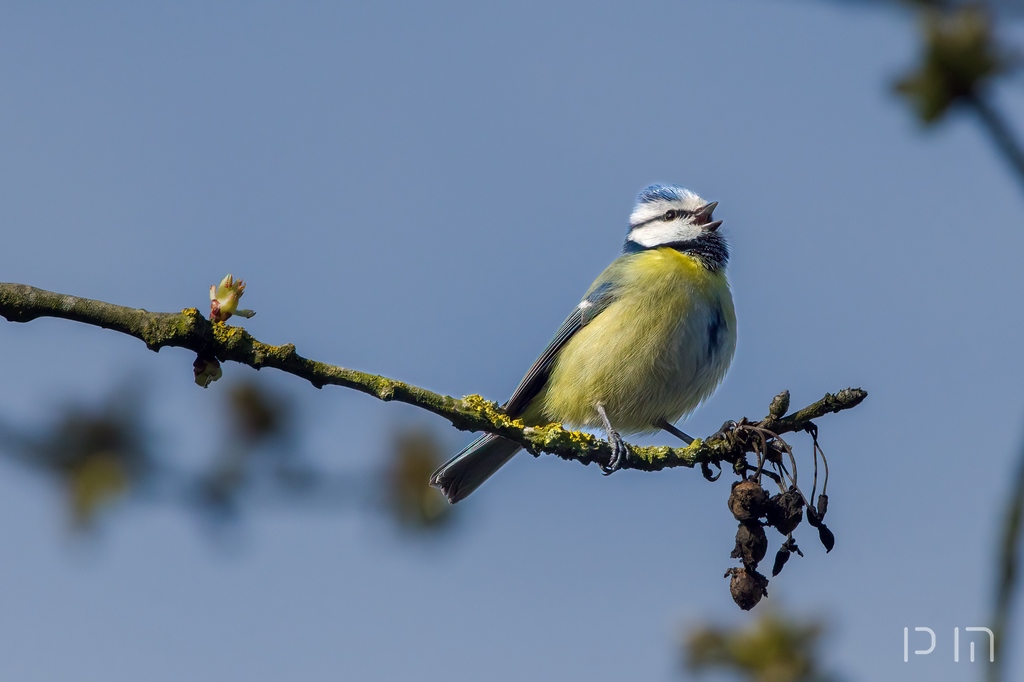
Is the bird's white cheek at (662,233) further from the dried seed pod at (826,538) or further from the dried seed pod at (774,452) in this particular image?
the dried seed pod at (826,538)

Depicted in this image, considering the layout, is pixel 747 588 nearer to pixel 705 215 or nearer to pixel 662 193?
pixel 705 215

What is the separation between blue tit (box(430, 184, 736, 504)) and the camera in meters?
5.18

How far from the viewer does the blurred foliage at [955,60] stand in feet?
3.94

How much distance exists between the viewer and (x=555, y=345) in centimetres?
550

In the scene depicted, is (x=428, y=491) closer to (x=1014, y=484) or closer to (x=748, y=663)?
(x=748, y=663)

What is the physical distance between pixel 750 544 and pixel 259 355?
1.69 meters

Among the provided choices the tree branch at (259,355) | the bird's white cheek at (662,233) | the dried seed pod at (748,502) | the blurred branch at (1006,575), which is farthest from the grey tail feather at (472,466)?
the blurred branch at (1006,575)

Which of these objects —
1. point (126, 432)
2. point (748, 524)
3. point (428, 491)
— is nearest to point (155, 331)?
point (126, 432)

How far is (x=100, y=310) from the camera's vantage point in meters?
2.42

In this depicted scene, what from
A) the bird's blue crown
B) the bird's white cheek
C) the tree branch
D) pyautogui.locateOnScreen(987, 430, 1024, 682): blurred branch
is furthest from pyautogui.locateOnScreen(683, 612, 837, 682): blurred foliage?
the bird's blue crown

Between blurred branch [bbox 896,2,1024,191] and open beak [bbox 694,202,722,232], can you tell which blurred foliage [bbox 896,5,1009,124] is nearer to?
blurred branch [bbox 896,2,1024,191]

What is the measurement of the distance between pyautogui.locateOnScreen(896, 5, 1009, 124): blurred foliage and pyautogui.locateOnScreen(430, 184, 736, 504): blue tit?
3770 millimetres

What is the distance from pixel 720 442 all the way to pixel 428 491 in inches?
51.3

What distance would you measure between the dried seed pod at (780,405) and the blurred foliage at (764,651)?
62.1 inches
